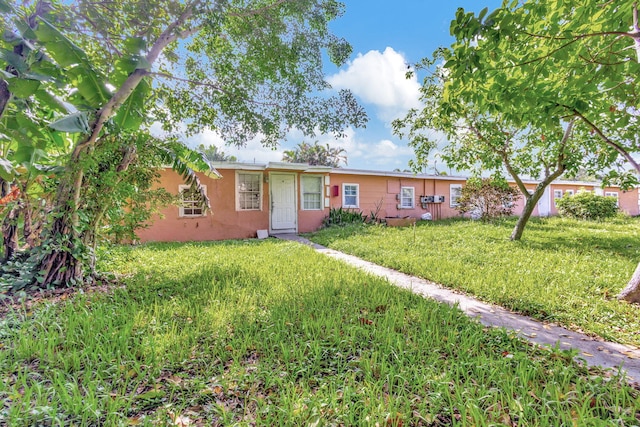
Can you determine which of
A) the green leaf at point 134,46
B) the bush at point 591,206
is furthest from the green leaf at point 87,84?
the bush at point 591,206

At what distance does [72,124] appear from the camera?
8.57 feet

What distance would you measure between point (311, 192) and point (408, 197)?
5883mm

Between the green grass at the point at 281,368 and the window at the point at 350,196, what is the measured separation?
983 cm

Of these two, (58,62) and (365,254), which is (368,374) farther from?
(365,254)

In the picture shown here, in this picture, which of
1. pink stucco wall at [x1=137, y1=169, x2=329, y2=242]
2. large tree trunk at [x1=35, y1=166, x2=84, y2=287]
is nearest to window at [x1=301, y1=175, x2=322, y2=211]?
pink stucco wall at [x1=137, y1=169, x2=329, y2=242]

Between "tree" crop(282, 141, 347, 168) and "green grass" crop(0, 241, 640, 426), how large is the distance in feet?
96.4

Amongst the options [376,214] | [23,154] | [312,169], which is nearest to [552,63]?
[23,154]

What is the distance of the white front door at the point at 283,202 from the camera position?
1157cm

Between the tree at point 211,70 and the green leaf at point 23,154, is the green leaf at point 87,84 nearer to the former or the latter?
the green leaf at point 23,154

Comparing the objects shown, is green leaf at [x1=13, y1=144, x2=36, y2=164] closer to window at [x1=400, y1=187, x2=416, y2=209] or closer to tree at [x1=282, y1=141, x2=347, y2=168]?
window at [x1=400, y1=187, x2=416, y2=209]

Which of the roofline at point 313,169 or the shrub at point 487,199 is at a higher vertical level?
the roofline at point 313,169

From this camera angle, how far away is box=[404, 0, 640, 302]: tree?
2775 mm

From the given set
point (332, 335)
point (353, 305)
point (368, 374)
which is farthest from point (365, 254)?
point (368, 374)

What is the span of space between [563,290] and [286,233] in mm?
9151
